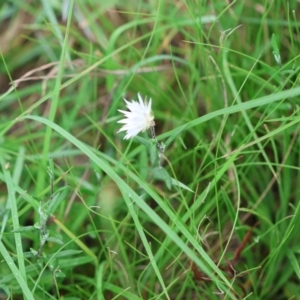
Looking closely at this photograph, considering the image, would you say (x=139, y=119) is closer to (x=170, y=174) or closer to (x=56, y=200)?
(x=56, y=200)

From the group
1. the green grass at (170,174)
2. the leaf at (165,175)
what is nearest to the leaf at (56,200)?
the green grass at (170,174)

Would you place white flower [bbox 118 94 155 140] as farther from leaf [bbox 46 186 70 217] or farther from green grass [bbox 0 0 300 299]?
leaf [bbox 46 186 70 217]

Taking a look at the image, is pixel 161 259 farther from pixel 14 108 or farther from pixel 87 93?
pixel 14 108

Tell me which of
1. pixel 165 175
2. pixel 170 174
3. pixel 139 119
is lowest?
pixel 170 174

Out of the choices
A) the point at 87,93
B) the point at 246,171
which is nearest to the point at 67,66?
the point at 87,93

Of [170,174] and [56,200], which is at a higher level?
[56,200]

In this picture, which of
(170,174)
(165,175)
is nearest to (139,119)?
(165,175)

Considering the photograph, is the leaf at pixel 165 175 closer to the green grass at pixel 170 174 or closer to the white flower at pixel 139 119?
the green grass at pixel 170 174

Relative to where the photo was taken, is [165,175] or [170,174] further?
[170,174]
